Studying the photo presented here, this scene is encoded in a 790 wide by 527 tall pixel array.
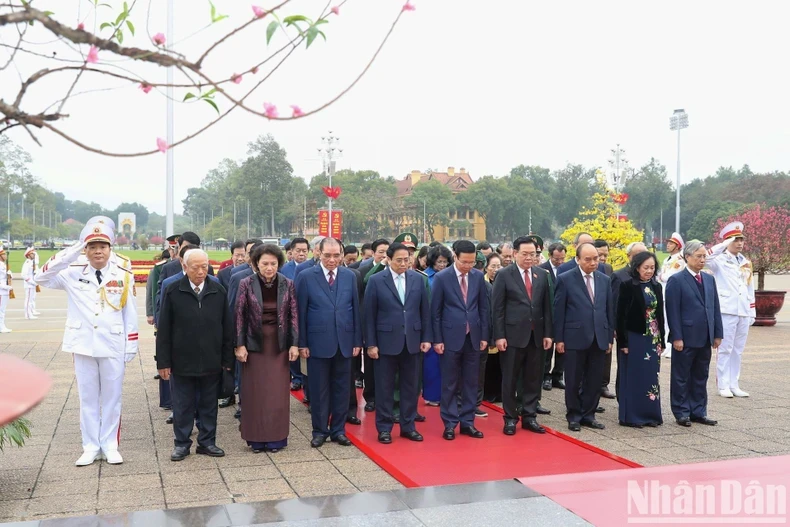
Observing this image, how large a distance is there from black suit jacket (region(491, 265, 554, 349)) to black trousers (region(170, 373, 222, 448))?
8.54 ft

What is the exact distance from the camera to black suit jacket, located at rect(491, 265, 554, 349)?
6.61 metres

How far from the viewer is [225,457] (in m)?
5.79

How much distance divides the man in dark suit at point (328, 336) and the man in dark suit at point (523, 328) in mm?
1377

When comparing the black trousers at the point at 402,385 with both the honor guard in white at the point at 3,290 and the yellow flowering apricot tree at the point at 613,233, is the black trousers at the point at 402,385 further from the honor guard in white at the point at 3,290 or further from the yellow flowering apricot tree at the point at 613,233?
the yellow flowering apricot tree at the point at 613,233

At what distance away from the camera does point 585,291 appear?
6.86 m

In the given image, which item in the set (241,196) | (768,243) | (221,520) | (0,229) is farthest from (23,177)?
(221,520)

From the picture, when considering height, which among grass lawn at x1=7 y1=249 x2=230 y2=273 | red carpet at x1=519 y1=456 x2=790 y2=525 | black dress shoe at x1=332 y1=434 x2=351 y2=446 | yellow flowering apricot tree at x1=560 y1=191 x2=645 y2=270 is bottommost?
black dress shoe at x1=332 y1=434 x2=351 y2=446

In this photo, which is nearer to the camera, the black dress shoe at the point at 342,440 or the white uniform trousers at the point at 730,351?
the black dress shoe at the point at 342,440

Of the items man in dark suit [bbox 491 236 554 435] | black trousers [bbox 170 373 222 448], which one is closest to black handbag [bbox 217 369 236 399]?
black trousers [bbox 170 373 222 448]

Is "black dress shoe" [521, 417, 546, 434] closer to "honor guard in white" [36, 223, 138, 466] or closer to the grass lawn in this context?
"honor guard in white" [36, 223, 138, 466]

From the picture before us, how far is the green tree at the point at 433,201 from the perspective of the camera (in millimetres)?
72062

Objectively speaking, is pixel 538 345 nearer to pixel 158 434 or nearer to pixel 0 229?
pixel 158 434

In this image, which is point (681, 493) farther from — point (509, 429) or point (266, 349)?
point (266, 349)

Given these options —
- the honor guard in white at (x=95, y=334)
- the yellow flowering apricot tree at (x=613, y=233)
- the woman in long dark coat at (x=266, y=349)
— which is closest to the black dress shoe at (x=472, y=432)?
the woman in long dark coat at (x=266, y=349)
